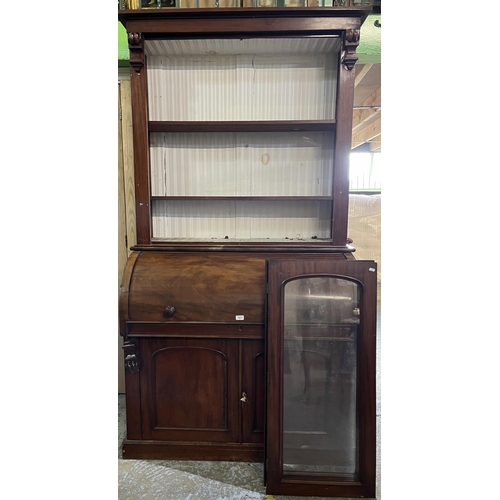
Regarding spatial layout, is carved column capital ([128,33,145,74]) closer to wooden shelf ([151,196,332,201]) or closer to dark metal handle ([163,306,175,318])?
wooden shelf ([151,196,332,201])

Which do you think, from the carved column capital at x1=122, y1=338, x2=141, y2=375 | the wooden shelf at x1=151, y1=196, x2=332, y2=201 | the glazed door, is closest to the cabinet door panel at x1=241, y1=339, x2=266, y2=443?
the glazed door

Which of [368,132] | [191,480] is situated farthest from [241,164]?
[368,132]

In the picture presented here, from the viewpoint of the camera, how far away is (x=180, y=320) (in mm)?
1605

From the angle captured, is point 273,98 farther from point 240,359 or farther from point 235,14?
point 240,359

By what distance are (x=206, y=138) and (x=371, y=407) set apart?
1.72 metres

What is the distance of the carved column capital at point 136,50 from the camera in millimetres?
1618

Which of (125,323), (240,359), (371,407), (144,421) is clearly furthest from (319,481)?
(125,323)

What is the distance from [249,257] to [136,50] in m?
1.24

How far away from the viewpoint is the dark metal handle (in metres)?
1.59

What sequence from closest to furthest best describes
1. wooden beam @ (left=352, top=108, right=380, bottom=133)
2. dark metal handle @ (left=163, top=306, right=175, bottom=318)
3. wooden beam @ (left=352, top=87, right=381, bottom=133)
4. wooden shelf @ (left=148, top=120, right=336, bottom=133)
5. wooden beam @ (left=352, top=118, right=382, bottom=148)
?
1. dark metal handle @ (left=163, top=306, right=175, bottom=318)
2. wooden shelf @ (left=148, top=120, right=336, bottom=133)
3. wooden beam @ (left=352, top=87, right=381, bottom=133)
4. wooden beam @ (left=352, top=108, right=380, bottom=133)
5. wooden beam @ (left=352, top=118, right=382, bottom=148)

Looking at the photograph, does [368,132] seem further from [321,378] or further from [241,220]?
[321,378]

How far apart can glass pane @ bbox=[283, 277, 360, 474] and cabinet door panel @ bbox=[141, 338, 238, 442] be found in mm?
309

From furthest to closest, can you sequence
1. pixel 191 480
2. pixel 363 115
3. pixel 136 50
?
1. pixel 363 115
2. pixel 136 50
3. pixel 191 480

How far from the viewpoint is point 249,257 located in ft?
5.59
